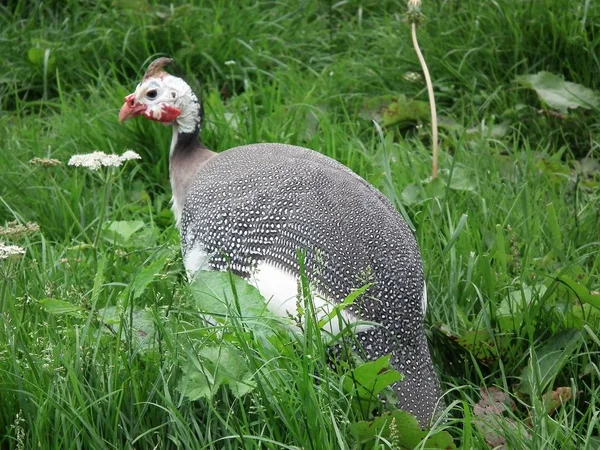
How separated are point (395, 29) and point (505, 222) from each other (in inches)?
65.3

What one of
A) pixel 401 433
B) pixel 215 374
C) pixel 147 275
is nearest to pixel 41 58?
pixel 147 275

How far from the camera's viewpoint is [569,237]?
3672 mm

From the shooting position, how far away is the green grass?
2.54 meters

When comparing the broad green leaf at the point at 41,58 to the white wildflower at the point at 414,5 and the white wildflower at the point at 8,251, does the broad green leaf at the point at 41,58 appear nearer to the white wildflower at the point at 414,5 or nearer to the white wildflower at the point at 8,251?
the white wildflower at the point at 414,5

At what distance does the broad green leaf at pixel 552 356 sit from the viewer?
292 centimetres

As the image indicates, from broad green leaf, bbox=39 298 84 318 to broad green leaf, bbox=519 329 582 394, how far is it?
120cm

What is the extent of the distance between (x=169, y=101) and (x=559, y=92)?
172cm

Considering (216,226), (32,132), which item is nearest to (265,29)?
(32,132)

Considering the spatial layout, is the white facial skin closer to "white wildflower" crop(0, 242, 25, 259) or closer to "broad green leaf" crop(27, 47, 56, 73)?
"white wildflower" crop(0, 242, 25, 259)

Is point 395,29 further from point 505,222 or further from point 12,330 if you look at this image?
point 12,330

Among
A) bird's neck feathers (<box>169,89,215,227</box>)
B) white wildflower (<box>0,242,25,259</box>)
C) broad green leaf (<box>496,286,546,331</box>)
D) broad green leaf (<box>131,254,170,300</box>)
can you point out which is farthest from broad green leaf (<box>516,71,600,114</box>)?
white wildflower (<box>0,242,25,259</box>)

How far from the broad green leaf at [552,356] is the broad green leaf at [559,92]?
63.1 inches

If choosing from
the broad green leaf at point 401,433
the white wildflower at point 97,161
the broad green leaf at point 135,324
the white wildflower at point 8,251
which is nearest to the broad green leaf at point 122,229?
the white wildflower at point 97,161

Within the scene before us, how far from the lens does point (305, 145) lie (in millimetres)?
4281
